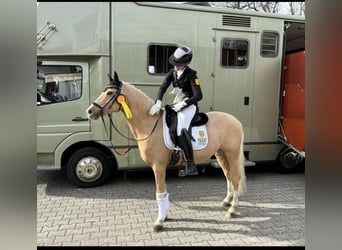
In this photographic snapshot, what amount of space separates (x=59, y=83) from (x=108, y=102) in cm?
193

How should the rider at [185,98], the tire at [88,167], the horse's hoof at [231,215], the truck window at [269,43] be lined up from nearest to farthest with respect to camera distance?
the rider at [185,98], the horse's hoof at [231,215], the tire at [88,167], the truck window at [269,43]

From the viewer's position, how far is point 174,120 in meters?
3.73

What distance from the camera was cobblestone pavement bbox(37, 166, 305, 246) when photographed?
3.42 m

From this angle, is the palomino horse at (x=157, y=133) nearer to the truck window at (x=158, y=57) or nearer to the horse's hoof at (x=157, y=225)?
the horse's hoof at (x=157, y=225)

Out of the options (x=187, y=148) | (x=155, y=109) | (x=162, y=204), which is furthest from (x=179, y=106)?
(x=162, y=204)

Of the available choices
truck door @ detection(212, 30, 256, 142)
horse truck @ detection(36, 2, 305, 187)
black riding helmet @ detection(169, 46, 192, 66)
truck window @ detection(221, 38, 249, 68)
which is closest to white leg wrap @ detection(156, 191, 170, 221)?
horse truck @ detection(36, 2, 305, 187)

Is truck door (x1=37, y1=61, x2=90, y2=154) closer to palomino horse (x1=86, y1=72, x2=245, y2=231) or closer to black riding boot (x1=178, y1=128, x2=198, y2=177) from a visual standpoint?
palomino horse (x1=86, y1=72, x2=245, y2=231)

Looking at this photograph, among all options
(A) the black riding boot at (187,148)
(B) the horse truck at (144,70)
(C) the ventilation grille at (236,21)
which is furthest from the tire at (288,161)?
(A) the black riding boot at (187,148)

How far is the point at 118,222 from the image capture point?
12.7ft

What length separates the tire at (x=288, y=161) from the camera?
234 inches

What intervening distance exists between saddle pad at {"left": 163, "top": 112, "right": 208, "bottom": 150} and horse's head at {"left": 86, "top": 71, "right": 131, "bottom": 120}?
642 mm

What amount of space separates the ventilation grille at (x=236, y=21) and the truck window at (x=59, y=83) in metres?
2.86

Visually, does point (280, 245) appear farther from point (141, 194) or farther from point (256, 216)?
point (141, 194)
